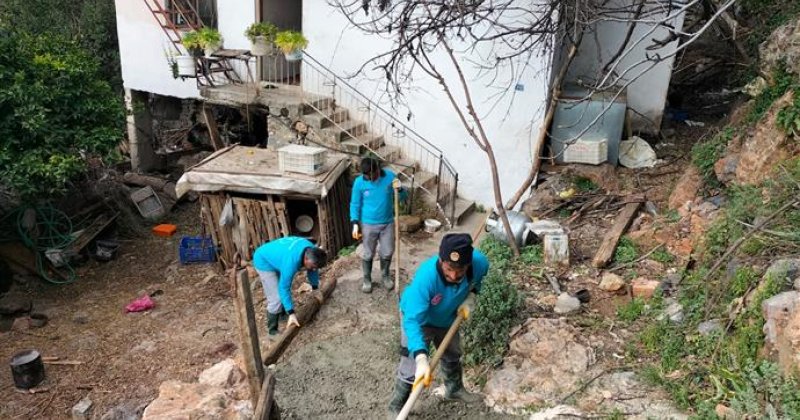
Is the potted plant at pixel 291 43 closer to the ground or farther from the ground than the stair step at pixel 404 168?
farther from the ground

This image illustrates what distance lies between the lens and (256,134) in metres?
15.0

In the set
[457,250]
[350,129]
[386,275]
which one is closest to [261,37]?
[350,129]

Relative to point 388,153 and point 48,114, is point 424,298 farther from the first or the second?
point 48,114

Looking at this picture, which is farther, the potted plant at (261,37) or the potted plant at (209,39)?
the potted plant at (209,39)

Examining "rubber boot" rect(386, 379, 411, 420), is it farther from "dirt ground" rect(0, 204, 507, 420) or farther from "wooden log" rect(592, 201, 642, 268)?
"wooden log" rect(592, 201, 642, 268)

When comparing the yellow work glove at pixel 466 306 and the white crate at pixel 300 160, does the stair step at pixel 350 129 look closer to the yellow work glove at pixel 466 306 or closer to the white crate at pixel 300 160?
the white crate at pixel 300 160

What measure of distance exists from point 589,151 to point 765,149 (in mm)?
3382

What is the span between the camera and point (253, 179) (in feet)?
30.8

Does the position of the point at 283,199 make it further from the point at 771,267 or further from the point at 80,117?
the point at 771,267

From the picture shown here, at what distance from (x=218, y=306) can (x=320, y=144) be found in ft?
12.3

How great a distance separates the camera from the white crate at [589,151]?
962 centimetres

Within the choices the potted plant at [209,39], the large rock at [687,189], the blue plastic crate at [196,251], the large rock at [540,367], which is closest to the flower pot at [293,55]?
the potted plant at [209,39]

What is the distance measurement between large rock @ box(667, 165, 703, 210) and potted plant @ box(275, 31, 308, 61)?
24.0 feet

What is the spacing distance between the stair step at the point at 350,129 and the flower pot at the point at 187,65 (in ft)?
11.1
